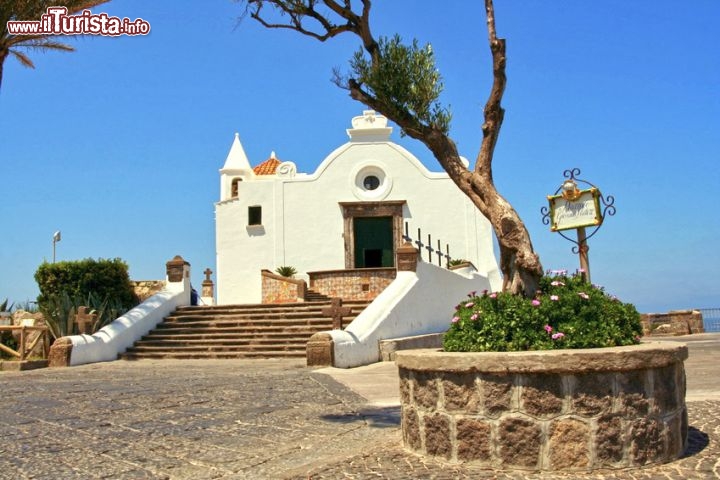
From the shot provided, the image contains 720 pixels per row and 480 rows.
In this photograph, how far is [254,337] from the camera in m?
16.0

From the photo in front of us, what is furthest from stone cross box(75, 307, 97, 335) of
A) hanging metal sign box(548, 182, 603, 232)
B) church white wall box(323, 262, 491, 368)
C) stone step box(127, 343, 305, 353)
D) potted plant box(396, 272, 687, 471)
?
potted plant box(396, 272, 687, 471)

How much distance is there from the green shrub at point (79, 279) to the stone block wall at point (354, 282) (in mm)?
6705

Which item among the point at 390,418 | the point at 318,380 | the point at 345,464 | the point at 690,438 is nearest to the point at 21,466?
the point at 345,464

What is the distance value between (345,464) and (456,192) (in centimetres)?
2104

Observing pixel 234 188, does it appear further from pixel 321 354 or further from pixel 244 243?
pixel 321 354

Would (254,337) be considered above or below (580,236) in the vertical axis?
below

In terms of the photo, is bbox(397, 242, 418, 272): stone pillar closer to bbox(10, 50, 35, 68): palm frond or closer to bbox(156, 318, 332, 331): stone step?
bbox(156, 318, 332, 331): stone step

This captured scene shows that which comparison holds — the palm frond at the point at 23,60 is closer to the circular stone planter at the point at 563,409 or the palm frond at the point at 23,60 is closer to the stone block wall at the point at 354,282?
the stone block wall at the point at 354,282

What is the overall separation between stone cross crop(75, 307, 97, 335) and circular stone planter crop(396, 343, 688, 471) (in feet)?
40.6

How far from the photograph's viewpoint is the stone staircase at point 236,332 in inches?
595

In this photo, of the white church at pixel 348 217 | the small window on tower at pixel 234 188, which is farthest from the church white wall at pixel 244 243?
the small window on tower at pixel 234 188

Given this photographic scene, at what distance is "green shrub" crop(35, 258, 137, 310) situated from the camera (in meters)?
16.5

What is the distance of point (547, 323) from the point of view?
493 cm

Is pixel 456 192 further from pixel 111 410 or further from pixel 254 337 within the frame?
pixel 111 410
